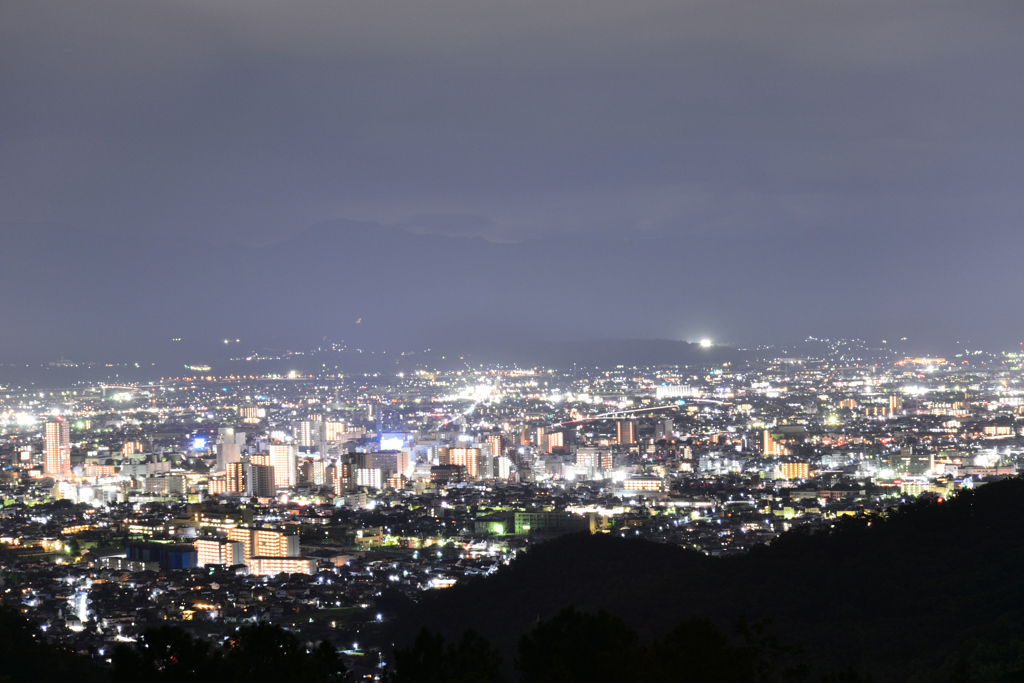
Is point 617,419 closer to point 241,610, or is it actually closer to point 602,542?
point 602,542

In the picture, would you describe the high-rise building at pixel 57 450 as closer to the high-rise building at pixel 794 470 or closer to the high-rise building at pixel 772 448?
the high-rise building at pixel 772 448

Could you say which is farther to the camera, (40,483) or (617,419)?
(617,419)

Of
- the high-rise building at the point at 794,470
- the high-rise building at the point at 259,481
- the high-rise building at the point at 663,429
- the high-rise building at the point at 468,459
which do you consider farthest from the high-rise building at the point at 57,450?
the high-rise building at the point at 794,470

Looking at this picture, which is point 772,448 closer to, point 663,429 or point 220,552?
point 663,429

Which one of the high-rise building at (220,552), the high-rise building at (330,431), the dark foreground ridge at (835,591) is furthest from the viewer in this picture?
the high-rise building at (330,431)

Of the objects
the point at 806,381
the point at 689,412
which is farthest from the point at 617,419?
the point at 806,381
